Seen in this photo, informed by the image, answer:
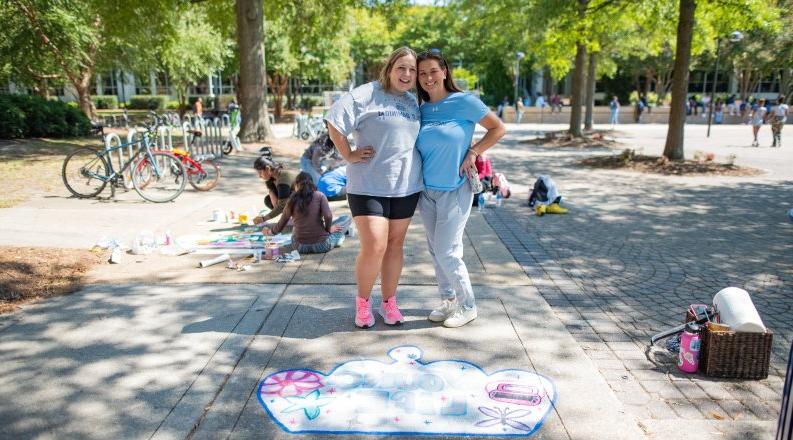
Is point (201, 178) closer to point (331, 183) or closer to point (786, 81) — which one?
point (331, 183)

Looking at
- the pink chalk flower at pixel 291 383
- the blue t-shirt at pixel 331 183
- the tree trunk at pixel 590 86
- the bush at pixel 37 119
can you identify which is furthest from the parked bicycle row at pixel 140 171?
the tree trunk at pixel 590 86

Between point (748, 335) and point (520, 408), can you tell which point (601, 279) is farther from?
point (520, 408)

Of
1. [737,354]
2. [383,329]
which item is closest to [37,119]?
[383,329]

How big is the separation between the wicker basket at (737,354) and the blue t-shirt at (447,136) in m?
1.78

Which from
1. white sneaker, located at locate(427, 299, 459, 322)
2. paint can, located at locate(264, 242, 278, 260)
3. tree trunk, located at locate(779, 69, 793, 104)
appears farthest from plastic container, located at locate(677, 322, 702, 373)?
tree trunk, located at locate(779, 69, 793, 104)

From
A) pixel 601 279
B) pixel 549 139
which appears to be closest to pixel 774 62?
pixel 549 139

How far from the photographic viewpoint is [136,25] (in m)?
17.1

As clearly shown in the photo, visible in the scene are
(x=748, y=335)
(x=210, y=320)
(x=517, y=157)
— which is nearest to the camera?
(x=748, y=335)

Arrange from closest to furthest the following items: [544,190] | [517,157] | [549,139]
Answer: [544,190] < [517,157] < [549,139]

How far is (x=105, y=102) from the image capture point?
4909cm

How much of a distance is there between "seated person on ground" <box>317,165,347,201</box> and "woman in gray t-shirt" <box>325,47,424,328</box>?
204 inches

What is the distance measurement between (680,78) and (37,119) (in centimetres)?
1698

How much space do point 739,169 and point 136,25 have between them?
54.6 ft

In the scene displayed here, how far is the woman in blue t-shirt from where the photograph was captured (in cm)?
363
